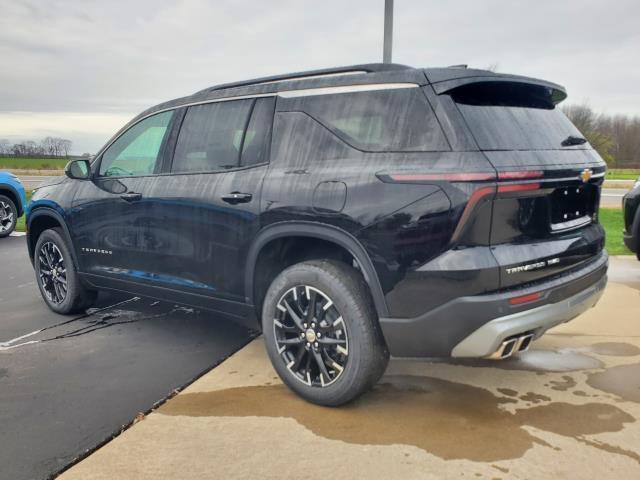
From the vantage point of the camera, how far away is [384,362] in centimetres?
316

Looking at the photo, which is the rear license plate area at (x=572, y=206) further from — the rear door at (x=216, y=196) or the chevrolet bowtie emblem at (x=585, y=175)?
the rear door at (x=216, y=196)

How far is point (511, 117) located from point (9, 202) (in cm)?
1056

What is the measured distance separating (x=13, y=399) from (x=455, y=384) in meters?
2.74

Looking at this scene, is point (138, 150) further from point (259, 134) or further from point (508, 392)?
point (508, 392)

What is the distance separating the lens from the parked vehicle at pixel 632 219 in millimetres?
6023

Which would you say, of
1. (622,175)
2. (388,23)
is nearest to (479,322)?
(388,23)

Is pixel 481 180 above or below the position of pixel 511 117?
below

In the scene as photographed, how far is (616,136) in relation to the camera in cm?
5984

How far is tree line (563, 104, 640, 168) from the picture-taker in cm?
4589

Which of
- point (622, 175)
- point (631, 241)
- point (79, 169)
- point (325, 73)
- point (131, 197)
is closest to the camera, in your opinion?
Answer: point (325, 73)

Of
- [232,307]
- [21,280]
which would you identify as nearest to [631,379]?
[232,307]

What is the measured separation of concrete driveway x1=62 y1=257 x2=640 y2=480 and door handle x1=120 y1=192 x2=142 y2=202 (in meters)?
1.42

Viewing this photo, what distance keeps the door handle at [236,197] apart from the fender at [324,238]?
0.25m

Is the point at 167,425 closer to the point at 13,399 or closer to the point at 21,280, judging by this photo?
the point at 13,399
